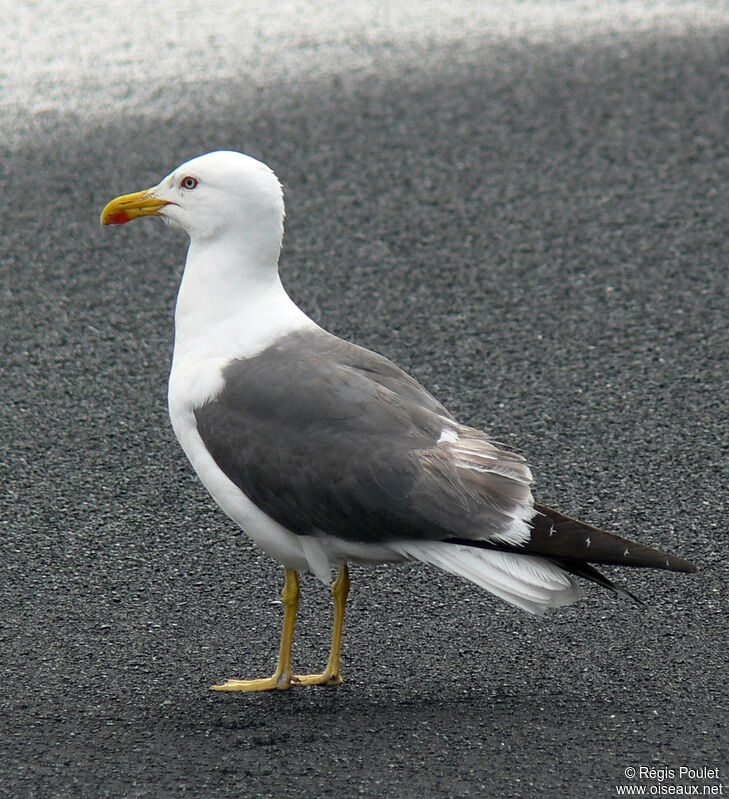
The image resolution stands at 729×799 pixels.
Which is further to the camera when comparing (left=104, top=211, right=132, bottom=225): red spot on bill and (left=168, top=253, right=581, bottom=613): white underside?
(left=104, top=211, right=132, bottom=225): red spot on bill

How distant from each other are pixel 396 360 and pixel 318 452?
6.61ft

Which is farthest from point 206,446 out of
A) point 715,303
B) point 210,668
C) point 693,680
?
point 715,303

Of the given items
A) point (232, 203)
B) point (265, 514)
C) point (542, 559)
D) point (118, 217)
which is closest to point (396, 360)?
point (118, 217)

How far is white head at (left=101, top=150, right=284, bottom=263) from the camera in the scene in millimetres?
3529

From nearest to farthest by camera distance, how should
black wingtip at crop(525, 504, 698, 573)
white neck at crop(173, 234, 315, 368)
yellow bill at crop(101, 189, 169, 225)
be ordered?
black wingtip at crop(525, 504, 698, 573) < white neck at crop(173, 234, 315, 368) < yellow bill at crop(101, 189, 169, 225)

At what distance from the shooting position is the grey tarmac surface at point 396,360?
3.14 meters

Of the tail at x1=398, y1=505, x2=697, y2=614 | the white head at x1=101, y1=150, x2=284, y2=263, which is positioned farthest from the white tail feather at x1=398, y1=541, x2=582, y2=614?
the white head at x1=101, y1=150, x2=284, y2=263

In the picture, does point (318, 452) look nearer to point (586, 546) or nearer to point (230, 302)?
point (230, 302)

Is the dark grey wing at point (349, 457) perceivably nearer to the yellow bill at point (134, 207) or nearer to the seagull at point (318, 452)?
the seagull at point (318, 452)

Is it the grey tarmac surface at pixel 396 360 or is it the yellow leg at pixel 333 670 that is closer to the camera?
the grey tarmac surface at pixel 396 360

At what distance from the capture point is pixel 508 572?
3145 millimetres

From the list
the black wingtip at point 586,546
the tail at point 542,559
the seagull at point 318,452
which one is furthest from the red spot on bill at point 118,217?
the black wingtip at point 586,546

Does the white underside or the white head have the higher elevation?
the white head

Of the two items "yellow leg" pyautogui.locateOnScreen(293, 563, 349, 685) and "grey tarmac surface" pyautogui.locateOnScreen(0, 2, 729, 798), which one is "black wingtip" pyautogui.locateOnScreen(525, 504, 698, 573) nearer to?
"grey tarmac surface" pyautogui.locateOnScreen(0, 2, 729, 798)
